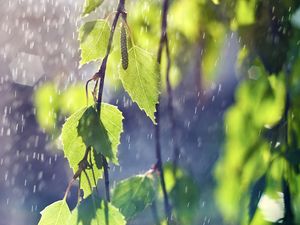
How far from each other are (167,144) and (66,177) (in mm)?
1071

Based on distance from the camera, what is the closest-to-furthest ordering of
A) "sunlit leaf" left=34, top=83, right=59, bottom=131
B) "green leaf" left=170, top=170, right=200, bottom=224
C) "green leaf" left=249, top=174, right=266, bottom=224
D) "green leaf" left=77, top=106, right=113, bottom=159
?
"green leaf" left=77, top=106, right=113, bottom=159 < "green leaf" left=249, top=174, right=266, bottom=224 < "green leaf" left=170, top=170, right=200, bottom=224 < "sunlit leaf" left=34, top=83, right=59, bottom=131

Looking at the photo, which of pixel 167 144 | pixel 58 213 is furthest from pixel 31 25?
pixel 58 213

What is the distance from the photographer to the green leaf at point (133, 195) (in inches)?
15.9

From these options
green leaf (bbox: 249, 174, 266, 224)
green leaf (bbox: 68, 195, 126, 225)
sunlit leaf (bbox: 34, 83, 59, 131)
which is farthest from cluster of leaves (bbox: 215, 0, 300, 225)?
sunlit leaf (bbox: 34, 83, 59, 131)

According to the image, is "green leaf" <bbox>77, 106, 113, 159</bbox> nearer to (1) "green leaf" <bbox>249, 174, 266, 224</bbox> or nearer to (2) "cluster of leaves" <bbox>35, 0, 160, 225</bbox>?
(2) "cluster of leaves" <bbox>35, 0, 160, 225</bbox>

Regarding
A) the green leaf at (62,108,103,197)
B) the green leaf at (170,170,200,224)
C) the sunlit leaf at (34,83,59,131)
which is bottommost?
the green leaf at (170,170,200,224)

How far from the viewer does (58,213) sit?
33cm

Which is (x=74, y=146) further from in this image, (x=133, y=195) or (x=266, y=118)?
(x=266, y=118)

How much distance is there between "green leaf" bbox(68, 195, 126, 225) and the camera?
1.05 ft

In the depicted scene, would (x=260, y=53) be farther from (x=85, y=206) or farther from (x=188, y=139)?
(x=188, y=139)

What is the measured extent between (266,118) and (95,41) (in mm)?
226

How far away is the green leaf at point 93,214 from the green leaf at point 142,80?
0.05 m

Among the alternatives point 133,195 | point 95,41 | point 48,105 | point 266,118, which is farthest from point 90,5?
point 48,105

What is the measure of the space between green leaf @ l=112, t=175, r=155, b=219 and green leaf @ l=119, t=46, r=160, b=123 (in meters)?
0.09
